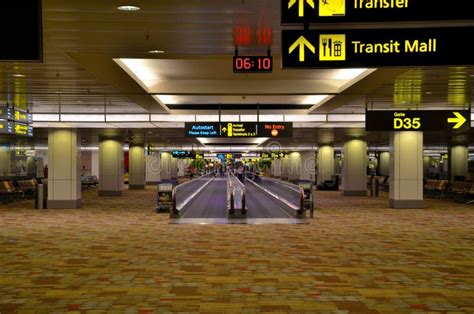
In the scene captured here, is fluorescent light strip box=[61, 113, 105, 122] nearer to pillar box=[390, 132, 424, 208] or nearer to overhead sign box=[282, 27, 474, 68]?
pillar box=[390, 132, 424, 208]

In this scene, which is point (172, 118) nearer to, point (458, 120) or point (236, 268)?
point (458, 120)

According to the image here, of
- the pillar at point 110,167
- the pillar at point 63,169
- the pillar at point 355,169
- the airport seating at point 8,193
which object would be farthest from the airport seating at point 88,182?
the pillar at point 355,169

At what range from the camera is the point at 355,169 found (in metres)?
33.5

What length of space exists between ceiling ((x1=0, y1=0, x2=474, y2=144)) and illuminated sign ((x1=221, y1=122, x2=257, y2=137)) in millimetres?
1244

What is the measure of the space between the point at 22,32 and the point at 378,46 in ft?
11.9

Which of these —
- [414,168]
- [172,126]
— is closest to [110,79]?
[172,126]

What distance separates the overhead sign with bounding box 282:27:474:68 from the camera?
575cm

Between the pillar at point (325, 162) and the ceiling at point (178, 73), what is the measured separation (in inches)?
768

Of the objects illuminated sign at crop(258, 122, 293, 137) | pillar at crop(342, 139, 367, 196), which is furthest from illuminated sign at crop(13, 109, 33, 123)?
pillar at crop(342, 139, 367, 196)

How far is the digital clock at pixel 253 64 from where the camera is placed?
829cm

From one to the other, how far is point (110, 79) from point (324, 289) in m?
7.37

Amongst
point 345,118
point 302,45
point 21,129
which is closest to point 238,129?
point 345,118

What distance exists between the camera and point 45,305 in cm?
717

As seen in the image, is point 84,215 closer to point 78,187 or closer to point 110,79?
point 78,187
